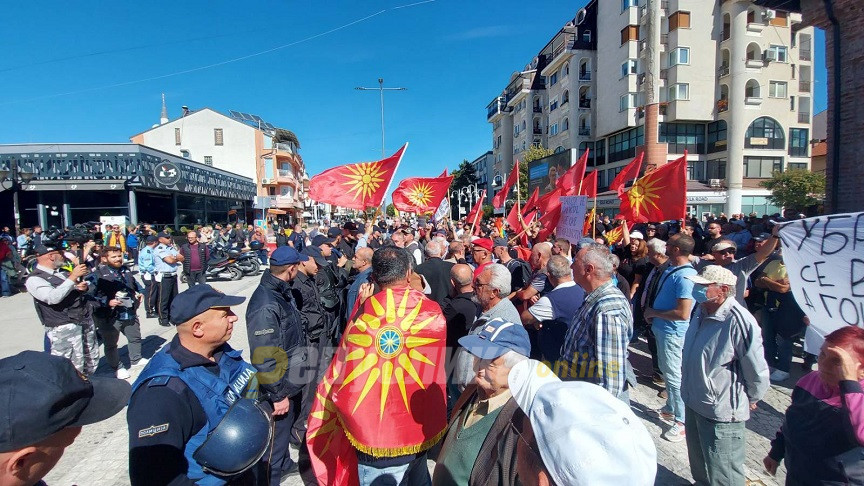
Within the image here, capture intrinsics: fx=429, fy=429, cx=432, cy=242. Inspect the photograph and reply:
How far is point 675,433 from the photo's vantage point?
4.11 metres

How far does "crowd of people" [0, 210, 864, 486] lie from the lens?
1.57m

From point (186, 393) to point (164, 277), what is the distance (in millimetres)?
8047

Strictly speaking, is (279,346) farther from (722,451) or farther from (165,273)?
(165,273)

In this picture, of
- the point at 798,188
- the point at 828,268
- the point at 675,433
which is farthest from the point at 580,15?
the point at 828,268

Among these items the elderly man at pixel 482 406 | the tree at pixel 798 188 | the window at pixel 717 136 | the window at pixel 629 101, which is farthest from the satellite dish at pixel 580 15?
the elderly man at pixel 482 406

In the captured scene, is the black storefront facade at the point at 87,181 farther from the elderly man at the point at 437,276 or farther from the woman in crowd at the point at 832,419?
the woman in crowd at the point at 832,419

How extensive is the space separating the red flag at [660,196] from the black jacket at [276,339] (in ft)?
21.2

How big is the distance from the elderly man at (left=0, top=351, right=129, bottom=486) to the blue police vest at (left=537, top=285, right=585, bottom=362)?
9.80ft

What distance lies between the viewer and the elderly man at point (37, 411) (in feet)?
3.61

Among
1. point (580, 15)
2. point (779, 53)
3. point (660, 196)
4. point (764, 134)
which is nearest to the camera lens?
point (660, 196)

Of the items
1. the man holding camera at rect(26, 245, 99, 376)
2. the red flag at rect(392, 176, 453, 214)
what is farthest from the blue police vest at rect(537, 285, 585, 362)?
the red flag at rect(392, 176, 453, 214)

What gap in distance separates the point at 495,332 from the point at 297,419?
2782 mm

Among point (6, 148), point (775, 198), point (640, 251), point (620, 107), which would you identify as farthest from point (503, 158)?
point (640, 251)

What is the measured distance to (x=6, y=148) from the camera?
Answer: 21.8m
